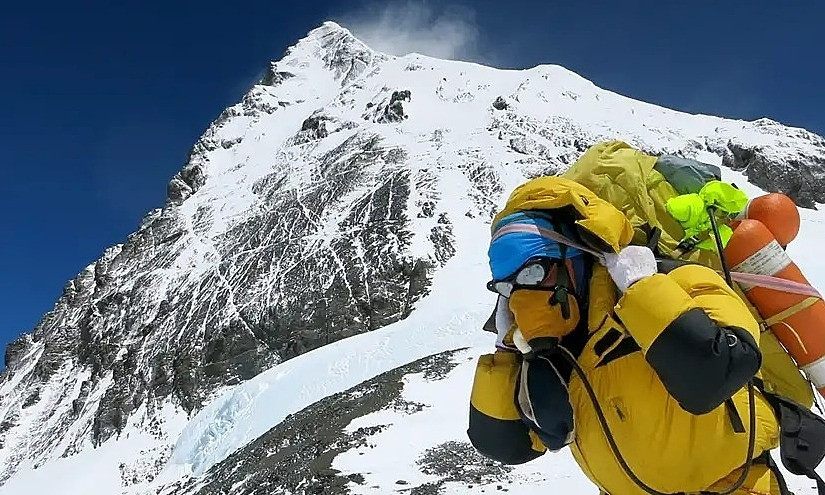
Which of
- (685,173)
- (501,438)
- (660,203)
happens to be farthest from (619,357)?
(685,173)

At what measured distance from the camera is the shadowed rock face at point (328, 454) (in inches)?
437

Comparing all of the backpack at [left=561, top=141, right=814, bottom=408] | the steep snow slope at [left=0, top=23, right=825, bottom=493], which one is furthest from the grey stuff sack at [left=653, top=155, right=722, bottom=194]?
the steep snow slope at [left=0, top=23, right=825, bottom=493]

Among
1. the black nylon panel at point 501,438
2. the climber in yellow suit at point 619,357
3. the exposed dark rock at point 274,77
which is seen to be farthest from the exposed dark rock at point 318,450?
the exposed dark rock at point 274,77

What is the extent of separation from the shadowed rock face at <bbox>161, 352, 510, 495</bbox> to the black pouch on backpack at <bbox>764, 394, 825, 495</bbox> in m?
7.64

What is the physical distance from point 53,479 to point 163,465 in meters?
11.3

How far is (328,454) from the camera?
13641 mm

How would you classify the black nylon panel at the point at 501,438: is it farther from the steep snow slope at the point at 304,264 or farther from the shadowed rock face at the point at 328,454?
the steep snow slope at the point at 304,264

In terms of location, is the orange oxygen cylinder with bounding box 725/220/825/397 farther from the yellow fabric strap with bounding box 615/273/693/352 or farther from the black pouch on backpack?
the yellow fabric strap with bounding box 615/273/693/352

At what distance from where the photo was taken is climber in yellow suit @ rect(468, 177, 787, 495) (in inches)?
92.2

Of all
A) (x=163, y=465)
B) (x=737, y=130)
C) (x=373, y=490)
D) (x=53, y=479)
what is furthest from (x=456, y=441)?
(x=737, y=130)

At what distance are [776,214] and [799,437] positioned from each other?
1.05 m

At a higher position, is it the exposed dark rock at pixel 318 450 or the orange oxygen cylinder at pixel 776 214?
the exposed dark rock at pixel 318 450

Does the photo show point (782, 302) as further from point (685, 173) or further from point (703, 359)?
point (703, 359)

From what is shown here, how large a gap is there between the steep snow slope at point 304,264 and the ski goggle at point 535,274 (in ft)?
71.5
